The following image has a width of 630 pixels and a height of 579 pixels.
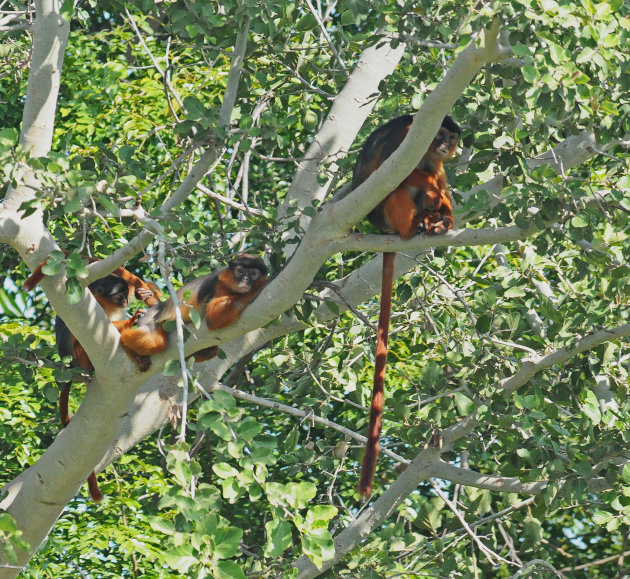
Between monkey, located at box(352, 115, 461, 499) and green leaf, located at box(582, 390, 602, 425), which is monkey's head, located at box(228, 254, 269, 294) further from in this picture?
green leaf, located at box(582, 390, 602, 425)

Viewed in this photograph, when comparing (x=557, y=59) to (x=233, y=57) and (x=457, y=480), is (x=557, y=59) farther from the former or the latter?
(x=457, y=480)

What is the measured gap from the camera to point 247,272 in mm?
4891

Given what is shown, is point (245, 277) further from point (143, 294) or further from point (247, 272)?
point (143, 294)

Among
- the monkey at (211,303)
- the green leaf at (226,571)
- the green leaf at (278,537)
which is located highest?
the monkey at (211,303)

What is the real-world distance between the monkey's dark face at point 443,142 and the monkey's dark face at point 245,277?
3.50 ft

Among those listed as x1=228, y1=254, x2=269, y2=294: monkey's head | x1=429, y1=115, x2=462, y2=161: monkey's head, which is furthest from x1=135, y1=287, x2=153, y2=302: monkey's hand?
x1=429, y1=115, x2=462, y2=161: monkey's head

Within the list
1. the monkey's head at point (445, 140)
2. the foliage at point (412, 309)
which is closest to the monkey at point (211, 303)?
the foliage at point (412, 309)

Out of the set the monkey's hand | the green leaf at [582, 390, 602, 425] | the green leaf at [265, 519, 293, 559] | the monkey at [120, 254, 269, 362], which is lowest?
the green leaf at [265, 519, 293, 559]

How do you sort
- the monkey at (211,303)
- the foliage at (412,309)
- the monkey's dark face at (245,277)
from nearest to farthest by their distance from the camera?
the foliage at (412,309), the monkey at (211,303), the monkey's dark face at (245,277)

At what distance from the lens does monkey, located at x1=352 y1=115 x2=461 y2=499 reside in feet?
14.7

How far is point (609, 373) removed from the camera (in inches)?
197

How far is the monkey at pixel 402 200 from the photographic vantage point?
14.7 ft

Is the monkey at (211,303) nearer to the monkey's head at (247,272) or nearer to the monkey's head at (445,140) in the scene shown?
the monkey's head at (247,272)

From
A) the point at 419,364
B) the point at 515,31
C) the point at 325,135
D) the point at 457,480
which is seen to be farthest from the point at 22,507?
the point at 419,364
